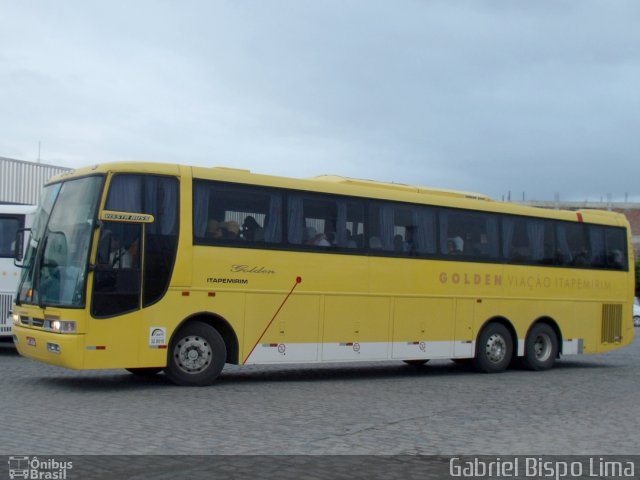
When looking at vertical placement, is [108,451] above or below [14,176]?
below

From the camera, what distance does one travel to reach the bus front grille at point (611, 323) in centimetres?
2130

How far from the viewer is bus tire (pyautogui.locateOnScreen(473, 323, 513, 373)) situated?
Result: 1866 cm

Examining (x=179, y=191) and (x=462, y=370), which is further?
(x=462, y=370)

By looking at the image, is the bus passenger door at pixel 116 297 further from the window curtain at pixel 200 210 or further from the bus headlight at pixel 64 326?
the window curtain at pixel 200 210

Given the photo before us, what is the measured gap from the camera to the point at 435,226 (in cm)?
1788

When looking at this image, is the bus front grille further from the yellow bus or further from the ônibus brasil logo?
the ônibus brasil logo

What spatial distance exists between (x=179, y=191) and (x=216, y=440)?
5554 millimetres

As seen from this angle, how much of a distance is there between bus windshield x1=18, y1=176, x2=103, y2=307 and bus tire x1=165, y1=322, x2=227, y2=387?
1.84 meters

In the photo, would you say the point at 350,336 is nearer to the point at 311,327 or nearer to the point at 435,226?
the point at 311,327

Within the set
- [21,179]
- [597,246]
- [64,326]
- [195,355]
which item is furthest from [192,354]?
[21,179]

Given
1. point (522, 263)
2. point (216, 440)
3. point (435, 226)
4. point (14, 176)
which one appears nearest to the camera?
point (216, 440)

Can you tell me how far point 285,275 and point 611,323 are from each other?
981cm

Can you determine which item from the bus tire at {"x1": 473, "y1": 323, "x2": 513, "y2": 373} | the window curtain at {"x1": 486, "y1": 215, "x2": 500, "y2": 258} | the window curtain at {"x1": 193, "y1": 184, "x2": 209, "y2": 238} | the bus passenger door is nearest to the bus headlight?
the bus passenger door

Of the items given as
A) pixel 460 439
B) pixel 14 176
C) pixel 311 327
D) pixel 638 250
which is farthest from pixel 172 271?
pixel 638 250
